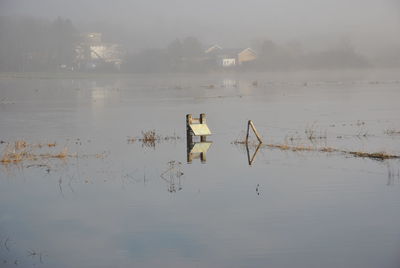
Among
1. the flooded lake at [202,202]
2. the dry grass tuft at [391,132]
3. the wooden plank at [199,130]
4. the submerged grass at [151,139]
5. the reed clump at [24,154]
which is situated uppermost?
the wooden plank at [199,130]

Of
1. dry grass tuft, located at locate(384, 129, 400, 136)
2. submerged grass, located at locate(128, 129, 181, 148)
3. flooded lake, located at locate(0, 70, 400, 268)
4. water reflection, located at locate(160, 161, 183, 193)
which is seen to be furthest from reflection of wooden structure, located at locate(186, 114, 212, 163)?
dry grass tuft, located at locate(384, 129, 400, 136)

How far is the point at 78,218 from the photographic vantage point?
1576cm

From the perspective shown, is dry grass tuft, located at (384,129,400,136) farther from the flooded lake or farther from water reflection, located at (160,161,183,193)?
water reflection, located at (160,161,183,193)

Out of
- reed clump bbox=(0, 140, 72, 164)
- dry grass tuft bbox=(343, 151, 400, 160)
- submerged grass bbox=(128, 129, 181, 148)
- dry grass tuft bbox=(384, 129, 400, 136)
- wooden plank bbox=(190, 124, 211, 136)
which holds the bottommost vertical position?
dry grass tuft bbox=(343, 151, 400, 160)

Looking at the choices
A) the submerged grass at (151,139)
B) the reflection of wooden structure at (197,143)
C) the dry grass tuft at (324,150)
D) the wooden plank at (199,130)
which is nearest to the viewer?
the dry grass tuft at (324,150)

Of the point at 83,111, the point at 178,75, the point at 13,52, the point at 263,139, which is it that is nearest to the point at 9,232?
the point at 263,139

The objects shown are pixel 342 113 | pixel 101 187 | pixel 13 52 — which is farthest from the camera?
pixel 13 52

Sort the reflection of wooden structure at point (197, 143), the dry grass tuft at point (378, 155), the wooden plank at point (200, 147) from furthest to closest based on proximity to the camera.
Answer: the wooden plank at point (200, 147) → the reflection of wooden structure at point (197, 143) → the dry grass tuft at point (378, 155)

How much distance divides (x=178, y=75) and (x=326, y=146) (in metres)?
141

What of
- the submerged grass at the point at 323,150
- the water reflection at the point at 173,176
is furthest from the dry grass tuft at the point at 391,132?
the water reflection at the point at 173,176

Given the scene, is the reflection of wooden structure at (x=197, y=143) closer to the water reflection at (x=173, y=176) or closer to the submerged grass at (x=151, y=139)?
the submerged grass at (x=151, y=139)

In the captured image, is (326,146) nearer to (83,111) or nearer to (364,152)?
(364,152)

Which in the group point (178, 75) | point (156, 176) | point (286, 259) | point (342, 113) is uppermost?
point (178, 75)

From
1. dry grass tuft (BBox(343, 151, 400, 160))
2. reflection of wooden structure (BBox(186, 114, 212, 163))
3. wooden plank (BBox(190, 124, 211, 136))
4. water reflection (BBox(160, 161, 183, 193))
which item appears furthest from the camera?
wooden plank (BBox(190, 124, 211, 136))
